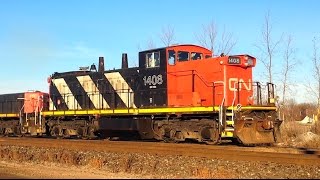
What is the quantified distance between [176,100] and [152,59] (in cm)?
199

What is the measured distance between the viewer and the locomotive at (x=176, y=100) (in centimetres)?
1580

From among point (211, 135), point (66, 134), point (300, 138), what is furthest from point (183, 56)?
point (66, 134)

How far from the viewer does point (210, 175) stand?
9266mm

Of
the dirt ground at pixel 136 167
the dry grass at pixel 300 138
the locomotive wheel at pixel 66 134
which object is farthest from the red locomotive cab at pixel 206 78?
the locomotive wheel at pixel 66 134

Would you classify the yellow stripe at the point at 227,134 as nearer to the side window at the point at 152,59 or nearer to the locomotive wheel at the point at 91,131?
the side window at the point at 152,59

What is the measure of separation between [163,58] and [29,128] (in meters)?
10.8

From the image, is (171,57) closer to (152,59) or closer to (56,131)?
(152,59)

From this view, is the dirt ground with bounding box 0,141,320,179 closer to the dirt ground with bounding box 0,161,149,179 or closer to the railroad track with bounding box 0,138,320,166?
the dirt ground with bounding box 0,161,149,179

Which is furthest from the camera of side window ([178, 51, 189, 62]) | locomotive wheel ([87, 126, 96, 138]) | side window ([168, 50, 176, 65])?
locomotive wheel ([87, 126, 96, 138])

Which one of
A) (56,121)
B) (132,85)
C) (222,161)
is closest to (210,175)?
(222,161)

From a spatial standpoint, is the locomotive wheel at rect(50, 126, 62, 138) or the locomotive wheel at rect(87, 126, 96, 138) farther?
the locomotive wheel at rect(50, 126, 62, 138)

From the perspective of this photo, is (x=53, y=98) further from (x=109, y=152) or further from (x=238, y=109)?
(x=238, y=109)

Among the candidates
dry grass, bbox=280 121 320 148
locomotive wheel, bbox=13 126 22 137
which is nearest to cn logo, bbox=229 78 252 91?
dry grass, bbox=280 121 320 148

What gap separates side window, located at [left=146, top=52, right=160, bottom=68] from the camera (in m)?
17.5
